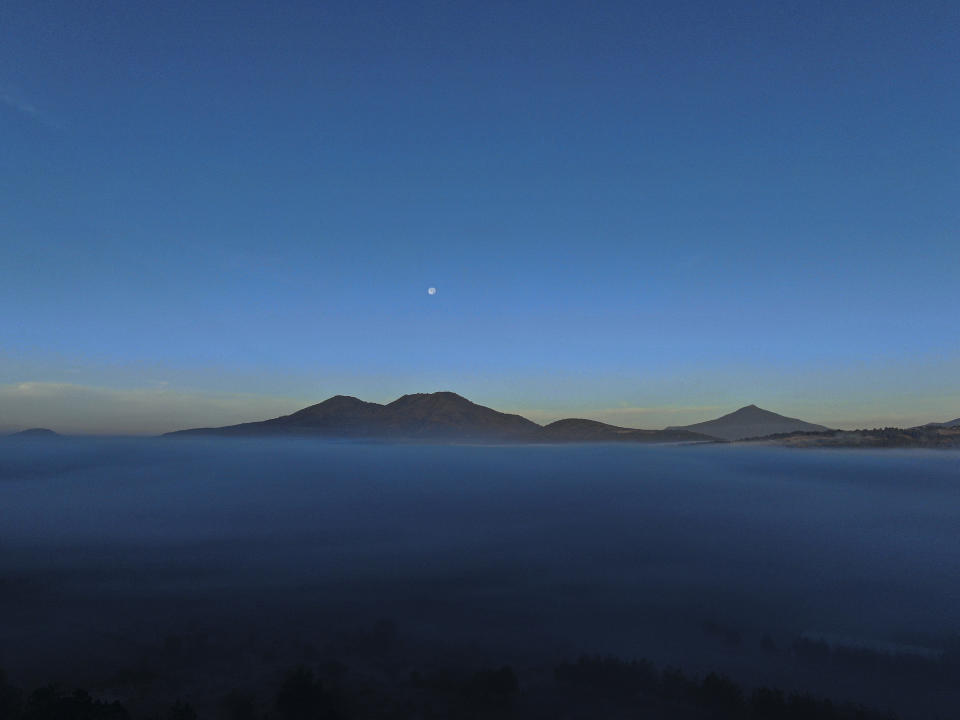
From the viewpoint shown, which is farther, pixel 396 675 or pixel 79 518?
pixel 79 518

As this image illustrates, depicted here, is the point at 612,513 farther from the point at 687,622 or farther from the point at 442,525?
the point at 687,622

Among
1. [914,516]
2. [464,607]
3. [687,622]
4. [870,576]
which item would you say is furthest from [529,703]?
[914,516]

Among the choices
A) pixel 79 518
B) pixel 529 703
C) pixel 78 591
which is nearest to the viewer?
pixel 529 703

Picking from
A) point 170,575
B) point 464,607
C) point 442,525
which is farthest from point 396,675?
point 442,525

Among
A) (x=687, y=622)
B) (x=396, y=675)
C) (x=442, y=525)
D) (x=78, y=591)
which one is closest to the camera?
(x=396, y=675)

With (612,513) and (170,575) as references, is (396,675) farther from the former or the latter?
(612,513)

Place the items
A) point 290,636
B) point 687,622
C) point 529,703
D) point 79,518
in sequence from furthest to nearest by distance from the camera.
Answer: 1. point 79,518
2. point 687,622
3. point 290,636
4. point 529,703
